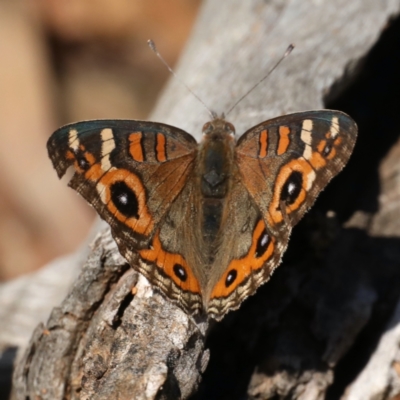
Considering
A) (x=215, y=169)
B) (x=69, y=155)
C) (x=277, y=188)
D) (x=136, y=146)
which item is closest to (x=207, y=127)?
(x=215, y=169)

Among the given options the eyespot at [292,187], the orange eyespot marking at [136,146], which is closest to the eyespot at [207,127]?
the orange eyespot marking at [136,146]

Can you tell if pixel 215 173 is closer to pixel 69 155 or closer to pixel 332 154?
pixel 332 154

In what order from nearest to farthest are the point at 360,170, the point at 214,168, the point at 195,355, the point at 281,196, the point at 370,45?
the point at 195,355
the point at 281,196
the point at 214,168
the point at 370,45
the point at 360,170

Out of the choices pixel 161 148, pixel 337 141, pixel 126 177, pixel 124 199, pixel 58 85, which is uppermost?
pixel 58 85

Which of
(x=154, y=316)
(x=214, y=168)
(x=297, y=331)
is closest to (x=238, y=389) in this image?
(x=297, y=331)

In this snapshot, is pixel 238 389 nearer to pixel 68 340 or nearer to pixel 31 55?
pixel 68 340

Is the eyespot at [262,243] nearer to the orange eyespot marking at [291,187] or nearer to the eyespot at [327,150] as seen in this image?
the orange eyespot marking at [291,187]
